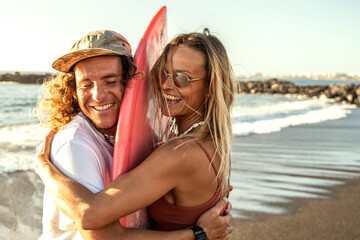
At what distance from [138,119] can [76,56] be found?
50cm

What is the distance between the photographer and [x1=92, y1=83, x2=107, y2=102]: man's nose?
219 cm

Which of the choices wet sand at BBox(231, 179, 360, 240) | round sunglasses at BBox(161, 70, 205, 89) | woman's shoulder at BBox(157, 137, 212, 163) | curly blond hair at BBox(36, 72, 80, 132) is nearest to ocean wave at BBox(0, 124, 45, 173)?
wet sand at BBox(231, 179, 360, 240)

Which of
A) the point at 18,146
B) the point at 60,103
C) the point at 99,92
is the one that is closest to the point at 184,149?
the point at 99,92

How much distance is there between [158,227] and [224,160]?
0.52 meters

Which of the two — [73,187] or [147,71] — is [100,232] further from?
[147,71]

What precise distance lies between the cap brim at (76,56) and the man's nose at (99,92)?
0.18 m

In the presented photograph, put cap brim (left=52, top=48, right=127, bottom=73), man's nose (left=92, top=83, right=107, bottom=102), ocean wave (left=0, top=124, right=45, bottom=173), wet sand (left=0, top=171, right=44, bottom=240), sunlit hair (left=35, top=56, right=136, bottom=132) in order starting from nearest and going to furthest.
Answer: cap brim (left=52, top=48, right=127, bottom=73)
man's nose (left=92, top=83, right=107, bottom=102)
sunlit hair (left=35, top=56, right=136, bottom=132)
wet sand (left=0, top=171, right=44, bottom=240)
ocean wave (left=0, top=124, right=45, bottom=173)

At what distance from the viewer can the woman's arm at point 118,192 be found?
5.50 ft

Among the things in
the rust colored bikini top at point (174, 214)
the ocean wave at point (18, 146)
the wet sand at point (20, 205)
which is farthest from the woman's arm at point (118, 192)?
the ocean wave at point (18, 146)

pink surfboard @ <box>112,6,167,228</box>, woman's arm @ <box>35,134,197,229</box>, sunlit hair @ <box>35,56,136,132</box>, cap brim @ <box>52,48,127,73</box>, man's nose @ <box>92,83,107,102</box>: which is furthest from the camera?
sunlit hair @ <box>35,56,136,132</box>

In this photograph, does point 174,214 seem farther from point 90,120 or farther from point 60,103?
point 60,103

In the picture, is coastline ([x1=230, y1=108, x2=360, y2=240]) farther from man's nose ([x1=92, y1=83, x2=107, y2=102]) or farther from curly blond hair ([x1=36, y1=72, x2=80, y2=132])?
man's nose ([x1=92, y1=83, x2=107, y2=102])

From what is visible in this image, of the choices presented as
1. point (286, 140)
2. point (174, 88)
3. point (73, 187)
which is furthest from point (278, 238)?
point (286, 140)

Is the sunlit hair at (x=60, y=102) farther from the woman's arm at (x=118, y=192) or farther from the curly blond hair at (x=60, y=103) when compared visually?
the woman's arm at (x=118, y=192)
